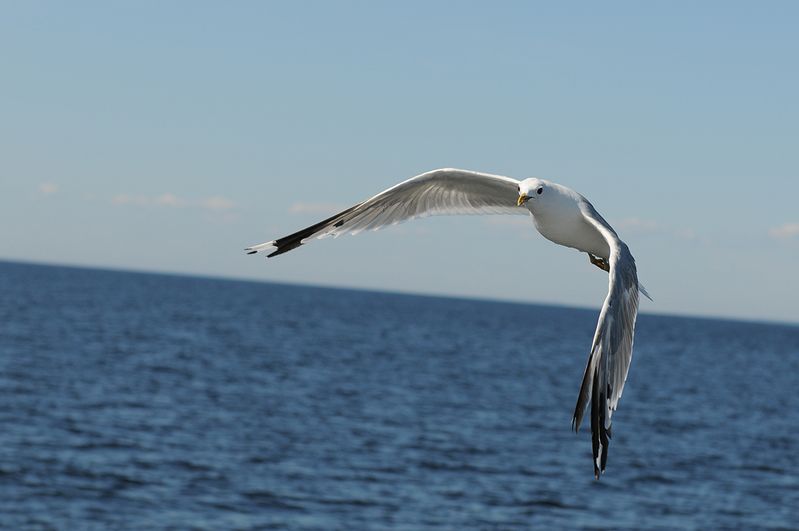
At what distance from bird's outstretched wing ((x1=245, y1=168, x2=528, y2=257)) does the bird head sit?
82 centimetres

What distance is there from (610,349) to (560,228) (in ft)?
6.46

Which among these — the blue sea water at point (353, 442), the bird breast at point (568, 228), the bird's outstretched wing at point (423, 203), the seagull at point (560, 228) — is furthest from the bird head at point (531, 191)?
the blue sea water at point (353, 442)

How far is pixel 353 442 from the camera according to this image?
51.7m

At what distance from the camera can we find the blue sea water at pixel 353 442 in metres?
38.1

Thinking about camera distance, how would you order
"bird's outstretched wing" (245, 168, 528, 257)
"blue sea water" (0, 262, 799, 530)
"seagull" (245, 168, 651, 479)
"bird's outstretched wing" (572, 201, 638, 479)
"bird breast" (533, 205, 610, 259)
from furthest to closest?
"blue sea water" (0, 262, 799, 530), "bird's outstretched wing" (245, 168, 528, 257), "bird breast" (533, 205, 610, 259), "seagull" (245, 168, 651, 479), "bird's outstretched wing" (572, 201, 638, 479)

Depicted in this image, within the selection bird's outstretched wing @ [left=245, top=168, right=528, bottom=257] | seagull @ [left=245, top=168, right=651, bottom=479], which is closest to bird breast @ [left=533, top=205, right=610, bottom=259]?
seagull @ [left=245, top=168, right=651, bottom=479]

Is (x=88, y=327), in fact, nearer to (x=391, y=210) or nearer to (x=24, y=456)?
(x=24, y=456)

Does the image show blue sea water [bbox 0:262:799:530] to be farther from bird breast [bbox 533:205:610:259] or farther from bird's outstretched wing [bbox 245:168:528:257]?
bird breast [bbox 533:205:610:259]

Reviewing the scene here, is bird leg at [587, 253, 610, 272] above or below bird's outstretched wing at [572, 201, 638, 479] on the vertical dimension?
above

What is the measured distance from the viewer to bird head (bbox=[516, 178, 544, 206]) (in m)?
8.95

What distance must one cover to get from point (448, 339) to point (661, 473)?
96.3 metres

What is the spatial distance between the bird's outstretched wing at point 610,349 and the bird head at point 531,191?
542mm

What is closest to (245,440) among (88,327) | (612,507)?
(612,507)

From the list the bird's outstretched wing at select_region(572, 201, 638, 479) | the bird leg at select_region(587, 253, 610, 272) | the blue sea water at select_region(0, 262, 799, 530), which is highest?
the bird leg at select_region(587, 253, 610, 272)
